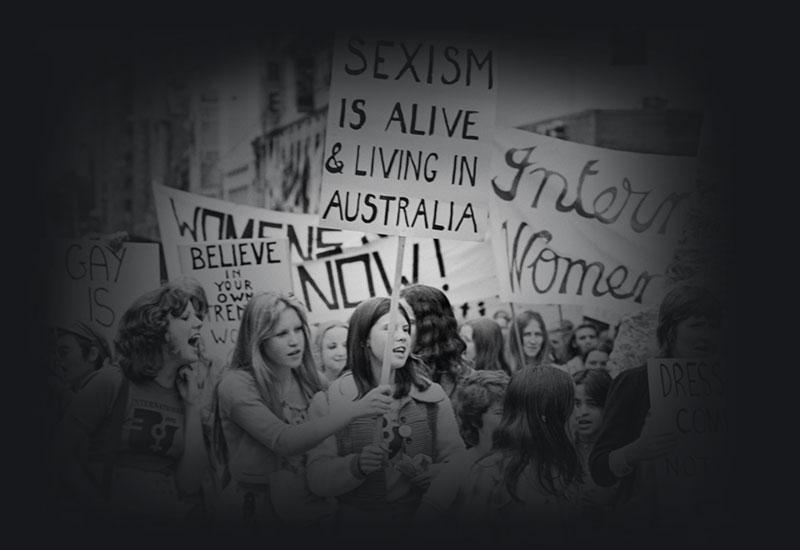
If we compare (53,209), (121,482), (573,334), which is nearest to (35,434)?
(121,482)

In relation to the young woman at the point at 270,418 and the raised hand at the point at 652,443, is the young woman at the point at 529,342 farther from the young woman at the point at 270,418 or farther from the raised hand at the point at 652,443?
the young woman at the point at 270,418

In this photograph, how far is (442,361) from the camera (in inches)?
312

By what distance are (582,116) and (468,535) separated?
90.2 inches

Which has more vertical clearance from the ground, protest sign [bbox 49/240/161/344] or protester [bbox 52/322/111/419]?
protest sign [bbox 49/240/161/344]

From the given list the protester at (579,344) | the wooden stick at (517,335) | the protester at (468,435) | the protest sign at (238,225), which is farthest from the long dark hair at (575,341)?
the protest sign at (238,225)

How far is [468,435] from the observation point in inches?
312

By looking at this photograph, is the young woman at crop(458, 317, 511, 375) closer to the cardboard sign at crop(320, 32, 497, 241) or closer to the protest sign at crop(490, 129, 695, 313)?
the protest sign at crop(490, 129, 695, 313)

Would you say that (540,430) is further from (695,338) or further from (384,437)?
(695,338)

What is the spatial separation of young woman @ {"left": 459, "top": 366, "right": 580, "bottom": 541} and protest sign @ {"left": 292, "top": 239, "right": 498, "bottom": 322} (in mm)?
555

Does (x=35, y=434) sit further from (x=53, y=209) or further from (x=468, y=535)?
(x=468, y=535)

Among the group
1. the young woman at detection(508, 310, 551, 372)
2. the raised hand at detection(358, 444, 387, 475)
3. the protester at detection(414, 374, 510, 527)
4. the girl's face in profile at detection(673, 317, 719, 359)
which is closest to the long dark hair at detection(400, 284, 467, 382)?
the protester at detection(414, 374, 510, 527)

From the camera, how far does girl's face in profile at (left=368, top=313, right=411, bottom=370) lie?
25.7 ft

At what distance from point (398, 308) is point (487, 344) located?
51 centimetres

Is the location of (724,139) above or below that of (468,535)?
above
